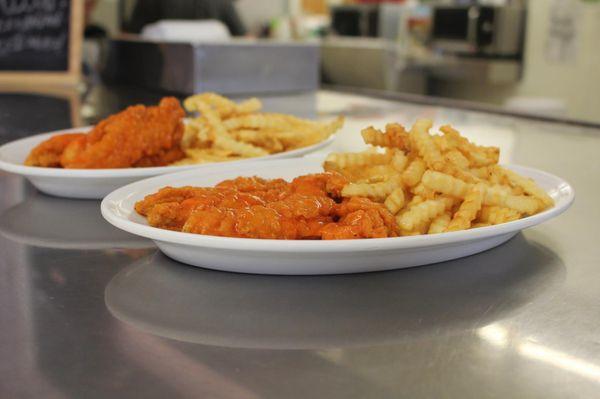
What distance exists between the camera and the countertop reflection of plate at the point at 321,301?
72cm

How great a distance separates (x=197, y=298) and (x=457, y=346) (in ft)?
0.95

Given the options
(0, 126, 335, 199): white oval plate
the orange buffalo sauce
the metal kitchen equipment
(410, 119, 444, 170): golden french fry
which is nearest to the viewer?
the orange buffalo sauce

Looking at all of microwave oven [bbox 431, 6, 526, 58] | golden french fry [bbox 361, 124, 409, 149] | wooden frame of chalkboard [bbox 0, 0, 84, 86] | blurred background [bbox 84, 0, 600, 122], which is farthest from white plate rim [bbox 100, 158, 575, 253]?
microwave oven [bbox 431, 6, 526, 58]

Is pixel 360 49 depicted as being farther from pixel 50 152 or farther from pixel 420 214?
pixel 420 214

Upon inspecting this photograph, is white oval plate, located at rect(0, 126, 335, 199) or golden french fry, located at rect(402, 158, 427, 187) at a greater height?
golden french fry, located at rect(402, 158, 427, 187)

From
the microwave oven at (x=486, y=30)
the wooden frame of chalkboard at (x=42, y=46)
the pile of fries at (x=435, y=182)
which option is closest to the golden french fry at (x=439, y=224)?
the pile of fries at (x=435, y=182)

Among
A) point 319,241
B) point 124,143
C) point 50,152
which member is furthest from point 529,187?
point 50,152

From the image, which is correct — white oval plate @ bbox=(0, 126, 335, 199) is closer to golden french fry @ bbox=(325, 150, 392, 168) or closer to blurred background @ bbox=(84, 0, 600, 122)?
golden french fry @ bbox=(325, 150, 392, 168)

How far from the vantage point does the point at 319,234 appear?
868 mm

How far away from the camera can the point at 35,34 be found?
129 inches

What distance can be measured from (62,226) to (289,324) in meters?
0.50

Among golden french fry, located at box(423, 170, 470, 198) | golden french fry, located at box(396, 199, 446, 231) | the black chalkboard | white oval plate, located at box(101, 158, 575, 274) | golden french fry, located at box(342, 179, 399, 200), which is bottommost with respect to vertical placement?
white oval plate, located at box(101, 158, 575, 274)

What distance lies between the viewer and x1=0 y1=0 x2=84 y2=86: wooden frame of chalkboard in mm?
3279

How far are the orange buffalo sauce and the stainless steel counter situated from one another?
0.06m
